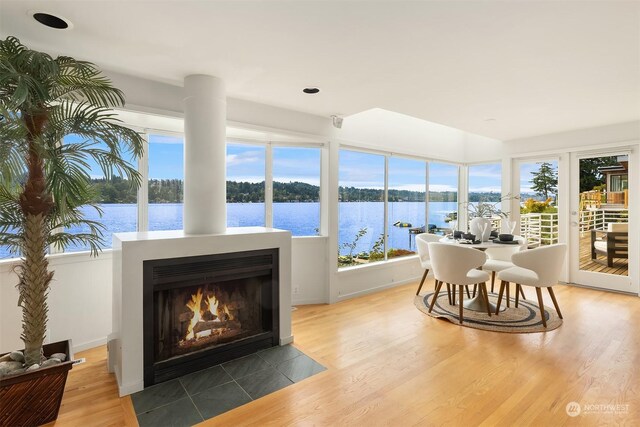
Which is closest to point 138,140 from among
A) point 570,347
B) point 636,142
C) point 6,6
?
point 6,6

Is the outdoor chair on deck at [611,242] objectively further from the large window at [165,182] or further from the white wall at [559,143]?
the large window at [165,182]

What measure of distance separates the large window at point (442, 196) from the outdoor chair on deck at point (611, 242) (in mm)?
2101

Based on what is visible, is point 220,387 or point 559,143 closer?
point 220,387

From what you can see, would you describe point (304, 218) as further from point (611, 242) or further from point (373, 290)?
point (611, 242)

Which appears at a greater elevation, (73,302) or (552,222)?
(552,222)

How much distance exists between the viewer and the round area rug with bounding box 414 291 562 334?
3234 millimetres

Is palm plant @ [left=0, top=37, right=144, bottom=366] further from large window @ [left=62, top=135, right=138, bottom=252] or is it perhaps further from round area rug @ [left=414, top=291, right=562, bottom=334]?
round area rug @ [left=414, top=291, right=562, bottom=334]

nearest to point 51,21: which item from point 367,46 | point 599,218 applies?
point 367,46

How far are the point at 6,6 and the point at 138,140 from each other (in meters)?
0.93

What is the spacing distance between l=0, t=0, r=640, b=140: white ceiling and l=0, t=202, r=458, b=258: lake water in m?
1.30

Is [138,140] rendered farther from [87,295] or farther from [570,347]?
[570,347]

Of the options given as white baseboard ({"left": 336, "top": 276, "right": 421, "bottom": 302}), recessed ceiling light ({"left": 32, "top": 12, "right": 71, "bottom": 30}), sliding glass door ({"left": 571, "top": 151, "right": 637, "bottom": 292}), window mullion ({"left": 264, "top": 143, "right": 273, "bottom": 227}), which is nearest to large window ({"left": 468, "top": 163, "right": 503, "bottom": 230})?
sliding glass door ({"left": 571, "top": 151, "right": 637, "bottom": 292})

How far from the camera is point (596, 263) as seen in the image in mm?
4777

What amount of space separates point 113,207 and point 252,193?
144 cm
